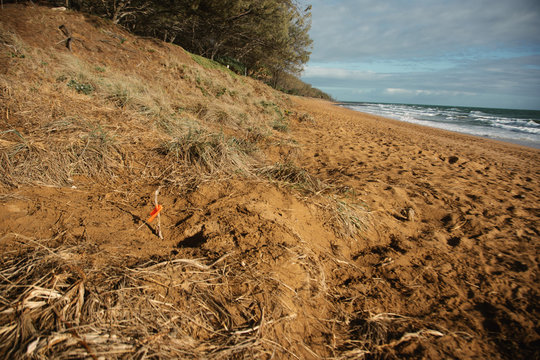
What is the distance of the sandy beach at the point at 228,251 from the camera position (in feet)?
3.43

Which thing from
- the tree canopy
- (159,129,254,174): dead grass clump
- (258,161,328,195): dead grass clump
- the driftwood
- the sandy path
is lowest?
the sandy path

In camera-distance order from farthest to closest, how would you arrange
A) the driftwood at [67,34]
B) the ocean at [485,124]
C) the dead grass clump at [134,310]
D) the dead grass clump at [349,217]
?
the ocean at [485,124], the driftwood at [67,34], the dead grass clump at [349,217], the dead grass clump at [134,310]

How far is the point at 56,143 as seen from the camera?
218cm

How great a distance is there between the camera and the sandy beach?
1.05 m

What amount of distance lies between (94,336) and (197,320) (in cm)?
40

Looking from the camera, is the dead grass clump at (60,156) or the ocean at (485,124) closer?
the dead grass clump at (60,156)

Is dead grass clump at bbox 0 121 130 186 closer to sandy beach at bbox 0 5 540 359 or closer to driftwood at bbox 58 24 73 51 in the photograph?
sandy beach at bbox 0 5 540 359

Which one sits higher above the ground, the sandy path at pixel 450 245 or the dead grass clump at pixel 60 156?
the dead grass clump at pixel 60 156

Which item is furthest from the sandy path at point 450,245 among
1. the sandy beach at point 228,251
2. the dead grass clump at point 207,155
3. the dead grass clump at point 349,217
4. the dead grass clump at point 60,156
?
the dead grass clump at point 60,156

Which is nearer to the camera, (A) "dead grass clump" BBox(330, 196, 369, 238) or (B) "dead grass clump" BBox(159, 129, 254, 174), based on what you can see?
(A) "dead grass clump" BBox(330, 196, 369, 238)

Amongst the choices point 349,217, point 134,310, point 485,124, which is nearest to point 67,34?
point 134,310

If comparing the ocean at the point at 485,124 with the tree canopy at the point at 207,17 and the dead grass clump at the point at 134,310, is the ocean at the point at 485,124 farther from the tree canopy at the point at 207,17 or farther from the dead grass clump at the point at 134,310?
the dead grass clump at the point at 134,310

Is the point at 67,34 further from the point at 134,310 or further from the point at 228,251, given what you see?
the point at 134,310

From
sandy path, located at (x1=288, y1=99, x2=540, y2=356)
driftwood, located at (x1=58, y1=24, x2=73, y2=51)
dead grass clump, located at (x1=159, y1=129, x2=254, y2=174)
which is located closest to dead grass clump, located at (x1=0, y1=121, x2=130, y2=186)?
dead grass clump, located at (x1=159, y1=129, x2=254, y2=174)
